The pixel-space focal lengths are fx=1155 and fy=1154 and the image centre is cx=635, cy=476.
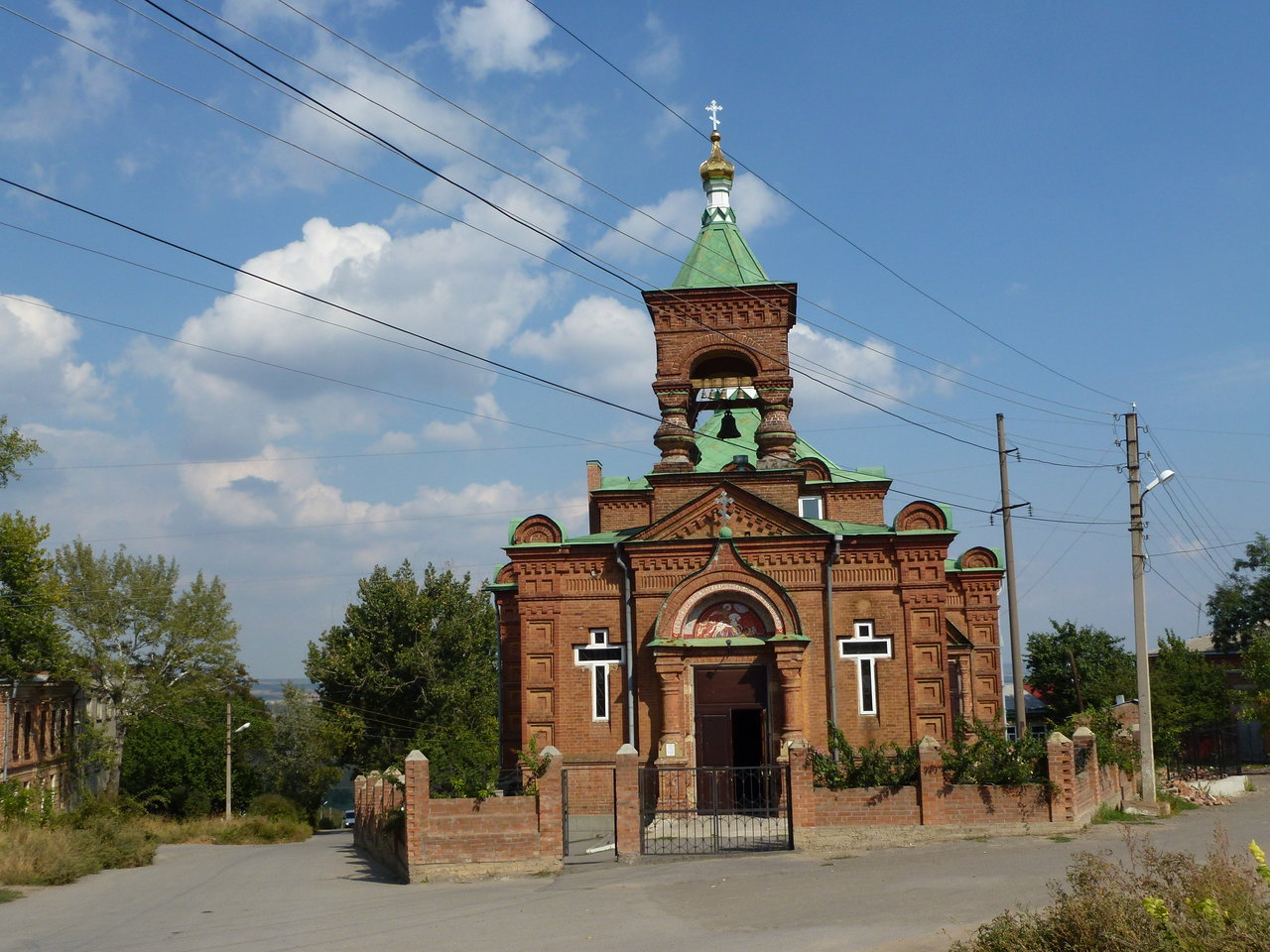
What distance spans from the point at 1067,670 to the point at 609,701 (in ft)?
126

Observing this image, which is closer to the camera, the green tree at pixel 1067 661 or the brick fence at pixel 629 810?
the brick fence at pixel 629 810

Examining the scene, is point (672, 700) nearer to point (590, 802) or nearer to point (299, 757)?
point (590, 802)

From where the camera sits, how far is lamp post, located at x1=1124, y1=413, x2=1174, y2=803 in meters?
24.0

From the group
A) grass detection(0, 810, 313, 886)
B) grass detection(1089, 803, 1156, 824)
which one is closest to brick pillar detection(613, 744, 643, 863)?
grass detection(1089, 803, 1156, 824)

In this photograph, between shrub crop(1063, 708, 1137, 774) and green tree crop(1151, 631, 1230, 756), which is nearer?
shrub crop(1063, 708, 1137, 774)

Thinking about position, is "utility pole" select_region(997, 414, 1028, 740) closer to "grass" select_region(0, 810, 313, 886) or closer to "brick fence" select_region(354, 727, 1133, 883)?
"brick fence" select_region(354, 727, 1133, 883)

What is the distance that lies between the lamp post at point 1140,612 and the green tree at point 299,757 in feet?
129

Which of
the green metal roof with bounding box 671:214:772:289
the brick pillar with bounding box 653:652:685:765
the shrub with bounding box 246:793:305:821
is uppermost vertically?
the green metal roof with bounding box 671:214:772:289

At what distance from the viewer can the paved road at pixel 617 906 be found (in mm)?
12859

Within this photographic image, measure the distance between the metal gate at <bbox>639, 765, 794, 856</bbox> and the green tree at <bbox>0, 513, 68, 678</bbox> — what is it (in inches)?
893

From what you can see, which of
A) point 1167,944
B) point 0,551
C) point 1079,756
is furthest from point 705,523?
point 0,551

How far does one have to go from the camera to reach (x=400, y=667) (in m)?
41.5

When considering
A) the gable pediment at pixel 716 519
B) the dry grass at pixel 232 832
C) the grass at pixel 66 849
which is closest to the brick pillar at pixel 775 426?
the gable pediment at pixel 716 519

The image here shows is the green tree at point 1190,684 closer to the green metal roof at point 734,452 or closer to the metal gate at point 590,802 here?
the green metal roof at point 734,452
